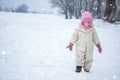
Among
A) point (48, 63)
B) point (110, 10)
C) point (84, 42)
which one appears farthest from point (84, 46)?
point (110, 10)

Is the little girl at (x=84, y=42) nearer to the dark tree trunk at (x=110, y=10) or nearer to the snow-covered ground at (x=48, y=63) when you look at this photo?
the snow-covered ground at (x=48, y=63)

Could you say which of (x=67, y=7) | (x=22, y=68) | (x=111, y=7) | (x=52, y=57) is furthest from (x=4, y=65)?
(x=67, y=7)

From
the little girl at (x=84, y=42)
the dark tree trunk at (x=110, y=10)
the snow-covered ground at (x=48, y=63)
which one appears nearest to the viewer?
the snow-covered ground at (x=48, y=63)

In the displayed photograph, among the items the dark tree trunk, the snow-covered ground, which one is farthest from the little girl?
the dark tree trunk

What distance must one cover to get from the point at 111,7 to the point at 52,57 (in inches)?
505

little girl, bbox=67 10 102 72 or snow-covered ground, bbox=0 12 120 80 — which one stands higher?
little girl, bbox=67 10 102 72

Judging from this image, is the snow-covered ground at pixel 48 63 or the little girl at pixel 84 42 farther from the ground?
the little girl at pixel 84 42

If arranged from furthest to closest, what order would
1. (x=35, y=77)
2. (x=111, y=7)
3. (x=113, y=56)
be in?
(x=111, y=7) < (x=113, y=56) < (x=35, y=77)

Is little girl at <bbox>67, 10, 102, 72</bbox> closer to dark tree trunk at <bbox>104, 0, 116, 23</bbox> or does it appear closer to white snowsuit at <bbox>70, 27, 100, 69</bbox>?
white snowsuit at <bbox>70, 27, 100, 69</bbox>

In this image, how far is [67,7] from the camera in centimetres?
5150

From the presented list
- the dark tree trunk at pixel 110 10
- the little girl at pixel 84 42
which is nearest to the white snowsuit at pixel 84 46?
the little girl at pixel 84 42

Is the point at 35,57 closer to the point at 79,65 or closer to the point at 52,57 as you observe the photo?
the point at 52,57

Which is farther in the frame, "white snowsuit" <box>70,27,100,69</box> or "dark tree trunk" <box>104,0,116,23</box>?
"dark tree trunk" <box>104,0,116,23</box>

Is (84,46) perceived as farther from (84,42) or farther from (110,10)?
(110,10)
